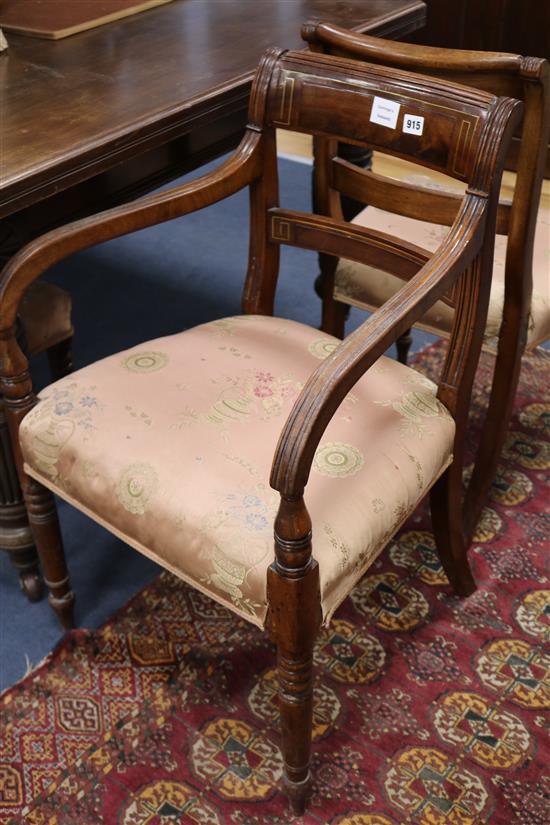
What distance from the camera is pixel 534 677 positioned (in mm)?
1496

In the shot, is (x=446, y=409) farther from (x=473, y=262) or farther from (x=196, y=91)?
(x=196, y=91)

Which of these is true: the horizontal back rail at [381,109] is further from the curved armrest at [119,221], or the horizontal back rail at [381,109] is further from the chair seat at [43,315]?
the chair seat at [43,315]

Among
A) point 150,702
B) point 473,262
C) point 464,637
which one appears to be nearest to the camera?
point 473,262

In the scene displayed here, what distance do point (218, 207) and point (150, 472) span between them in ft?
6.67

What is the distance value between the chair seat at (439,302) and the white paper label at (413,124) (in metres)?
0.34

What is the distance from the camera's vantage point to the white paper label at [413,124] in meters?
1.24

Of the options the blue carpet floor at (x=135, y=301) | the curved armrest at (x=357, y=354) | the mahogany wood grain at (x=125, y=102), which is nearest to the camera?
the curved armrest at (x=357, y=354)

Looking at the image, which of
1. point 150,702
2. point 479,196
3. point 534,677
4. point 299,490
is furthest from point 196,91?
point 534,677

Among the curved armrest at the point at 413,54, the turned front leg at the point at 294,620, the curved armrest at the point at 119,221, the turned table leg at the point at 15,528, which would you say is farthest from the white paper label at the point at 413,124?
the turned table leg at the point at 15,528

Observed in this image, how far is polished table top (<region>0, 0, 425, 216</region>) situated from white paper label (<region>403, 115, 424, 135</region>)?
363 mm

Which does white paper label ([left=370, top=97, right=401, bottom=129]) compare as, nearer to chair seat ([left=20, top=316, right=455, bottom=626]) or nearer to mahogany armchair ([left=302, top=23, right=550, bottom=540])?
mahogany armchair ([left=302, top=23, right=550, bottom=540])

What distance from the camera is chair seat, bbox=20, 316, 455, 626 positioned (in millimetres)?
1126

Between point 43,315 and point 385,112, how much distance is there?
0.79m

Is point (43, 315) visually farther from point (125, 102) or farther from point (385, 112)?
point (385, 112)
